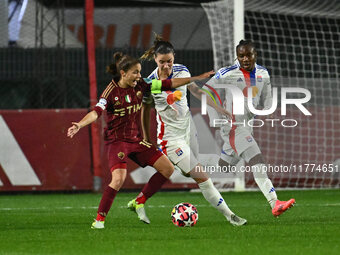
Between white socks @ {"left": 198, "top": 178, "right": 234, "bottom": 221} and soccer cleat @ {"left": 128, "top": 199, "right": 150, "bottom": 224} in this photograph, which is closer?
white socks @ {"left": 198, "top": 178, "right": 234, "bottom": 221}

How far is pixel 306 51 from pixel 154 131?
7.23m

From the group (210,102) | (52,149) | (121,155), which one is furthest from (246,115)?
(52,149)

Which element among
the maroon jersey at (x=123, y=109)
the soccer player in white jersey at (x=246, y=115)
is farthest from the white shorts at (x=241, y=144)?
the maroon jersey at (x=123, y=109)

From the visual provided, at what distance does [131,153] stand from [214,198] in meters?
0.92

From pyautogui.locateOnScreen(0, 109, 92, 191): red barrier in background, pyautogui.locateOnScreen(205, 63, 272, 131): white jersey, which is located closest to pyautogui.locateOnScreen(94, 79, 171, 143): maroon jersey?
pyautogui.locateOnScreen(205, 63, 272, 131): white jersey

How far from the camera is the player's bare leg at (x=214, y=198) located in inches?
310

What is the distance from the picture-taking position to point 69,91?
1719 cm

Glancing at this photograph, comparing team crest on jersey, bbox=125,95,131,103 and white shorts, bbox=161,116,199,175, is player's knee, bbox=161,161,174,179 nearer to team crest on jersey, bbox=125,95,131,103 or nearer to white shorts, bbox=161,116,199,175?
white shorts, bbox=161,116,199,175

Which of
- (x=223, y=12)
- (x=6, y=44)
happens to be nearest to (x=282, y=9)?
(x=223, y=12)

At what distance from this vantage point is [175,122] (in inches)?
336

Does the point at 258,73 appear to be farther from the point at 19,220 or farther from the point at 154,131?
the point at 154,131

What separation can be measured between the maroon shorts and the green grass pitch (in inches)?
24.7

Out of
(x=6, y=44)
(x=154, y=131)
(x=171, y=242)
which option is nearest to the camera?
(x=171, y=242)

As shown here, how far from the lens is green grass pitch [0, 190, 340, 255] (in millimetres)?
5965
